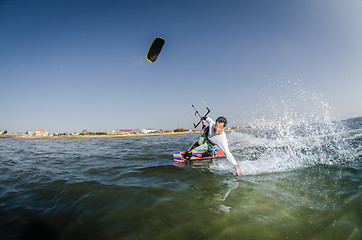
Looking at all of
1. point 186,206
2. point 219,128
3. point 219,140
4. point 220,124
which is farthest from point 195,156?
point 186,206

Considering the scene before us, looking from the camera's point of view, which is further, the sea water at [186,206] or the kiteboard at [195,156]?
the kiteboard at [195,156]

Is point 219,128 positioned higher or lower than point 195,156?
higher

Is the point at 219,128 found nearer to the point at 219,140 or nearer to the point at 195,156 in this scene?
the point at 219,140

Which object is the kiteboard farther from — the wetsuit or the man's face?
the man's face

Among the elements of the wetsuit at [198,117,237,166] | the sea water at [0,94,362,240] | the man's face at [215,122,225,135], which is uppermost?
the man's face at [215,122,225,135]

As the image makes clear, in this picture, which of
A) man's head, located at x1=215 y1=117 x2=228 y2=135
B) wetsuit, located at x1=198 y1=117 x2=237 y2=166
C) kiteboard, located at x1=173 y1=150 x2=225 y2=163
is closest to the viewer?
wetsuit, located at x1=198 y1=117 x2=237 y2=166

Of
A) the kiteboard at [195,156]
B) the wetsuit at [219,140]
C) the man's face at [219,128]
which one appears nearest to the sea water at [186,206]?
the wetsuit at [219,140]

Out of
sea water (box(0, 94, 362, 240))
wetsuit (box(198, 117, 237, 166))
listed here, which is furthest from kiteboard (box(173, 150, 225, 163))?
sea water (box(0, 94, 362, 240))

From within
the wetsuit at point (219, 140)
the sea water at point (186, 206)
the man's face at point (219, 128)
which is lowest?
the sea water at point (186, 206)

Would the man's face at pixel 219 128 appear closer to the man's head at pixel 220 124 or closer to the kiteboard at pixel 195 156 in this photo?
the man's head at pixel 220 124

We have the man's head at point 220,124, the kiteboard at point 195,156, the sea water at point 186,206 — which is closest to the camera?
the sea water at point 186,206

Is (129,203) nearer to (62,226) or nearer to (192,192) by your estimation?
(62,226)

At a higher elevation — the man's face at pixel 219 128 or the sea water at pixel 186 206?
the man's face at pixel 219 128

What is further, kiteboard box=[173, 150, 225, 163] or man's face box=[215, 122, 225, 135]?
kiteboard box=[173, 150, 225, 163]
